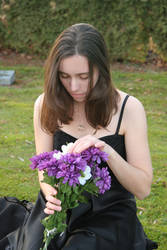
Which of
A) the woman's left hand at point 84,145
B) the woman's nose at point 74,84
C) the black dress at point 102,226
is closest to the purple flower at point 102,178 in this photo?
the woman's left hand at point 84,145

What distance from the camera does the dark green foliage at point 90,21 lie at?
8.47 m

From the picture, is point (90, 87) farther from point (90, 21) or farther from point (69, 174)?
point (90, 21)

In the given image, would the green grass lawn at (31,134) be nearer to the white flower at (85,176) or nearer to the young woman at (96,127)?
the young woman at (96,127)

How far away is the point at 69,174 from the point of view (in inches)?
68.8

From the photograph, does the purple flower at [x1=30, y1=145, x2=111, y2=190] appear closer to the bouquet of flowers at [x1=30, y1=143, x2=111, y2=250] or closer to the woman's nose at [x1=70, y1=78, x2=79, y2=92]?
the bouquet of flowers at [x1=30, y1=143, x2=111, y2=250]

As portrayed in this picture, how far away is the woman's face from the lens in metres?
2.22

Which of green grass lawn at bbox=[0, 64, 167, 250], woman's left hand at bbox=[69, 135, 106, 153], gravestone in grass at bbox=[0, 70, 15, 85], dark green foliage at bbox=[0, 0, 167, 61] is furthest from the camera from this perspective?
dark green foliage at bbox=[0, 0, 167, 61]

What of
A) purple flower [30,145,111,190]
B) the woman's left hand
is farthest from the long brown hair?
purple flower [30,145,111,190]

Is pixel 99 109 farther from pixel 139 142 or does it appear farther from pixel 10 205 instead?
pixel 10 205

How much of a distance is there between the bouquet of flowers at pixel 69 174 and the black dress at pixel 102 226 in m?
0.31

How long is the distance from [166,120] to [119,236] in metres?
4.15

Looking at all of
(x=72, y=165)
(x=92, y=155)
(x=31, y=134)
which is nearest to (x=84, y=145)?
(x=92, y=155)

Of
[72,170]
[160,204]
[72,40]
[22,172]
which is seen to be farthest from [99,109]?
[22,172]

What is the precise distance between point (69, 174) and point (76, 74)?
2.34 feet
